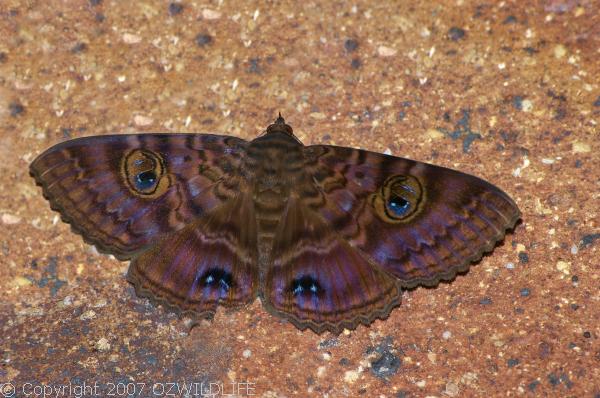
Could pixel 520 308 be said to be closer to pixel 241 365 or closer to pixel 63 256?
pixel 241 365

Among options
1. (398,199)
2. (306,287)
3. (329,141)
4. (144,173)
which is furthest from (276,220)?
(329,141)

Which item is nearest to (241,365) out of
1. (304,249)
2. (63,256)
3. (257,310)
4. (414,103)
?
(257,310)

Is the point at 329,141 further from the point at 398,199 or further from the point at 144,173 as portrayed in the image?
the point at 144,173

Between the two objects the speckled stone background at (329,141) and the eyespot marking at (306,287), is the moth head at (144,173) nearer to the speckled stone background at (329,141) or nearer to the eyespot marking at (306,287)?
the speckled stone background at (329,141)

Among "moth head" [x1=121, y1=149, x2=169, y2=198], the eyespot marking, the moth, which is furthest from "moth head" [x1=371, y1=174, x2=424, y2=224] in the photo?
"moth head" [x1=121, y1=149, x2=169, y2=198]

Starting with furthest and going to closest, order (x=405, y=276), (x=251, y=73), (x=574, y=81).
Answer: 1. (x=251, y=73)
2. (x=574, y=81)
3. (x=405, y=276)

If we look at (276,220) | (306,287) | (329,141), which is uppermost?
(329,141)

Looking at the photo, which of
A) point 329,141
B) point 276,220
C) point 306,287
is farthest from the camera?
point 329,141

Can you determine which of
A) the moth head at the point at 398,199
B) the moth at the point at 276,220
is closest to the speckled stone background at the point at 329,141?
the moth at the point at 276,220
